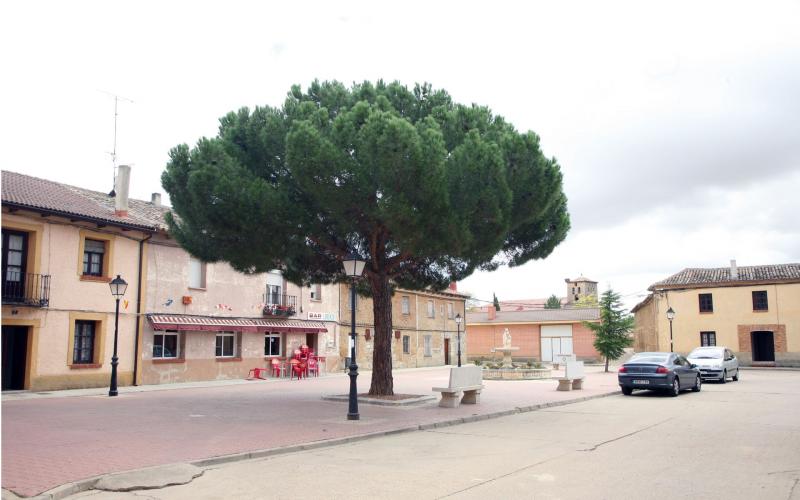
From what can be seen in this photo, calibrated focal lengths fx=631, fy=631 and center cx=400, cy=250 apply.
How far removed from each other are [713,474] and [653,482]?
1.05 m

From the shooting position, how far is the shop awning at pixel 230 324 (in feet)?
79.0

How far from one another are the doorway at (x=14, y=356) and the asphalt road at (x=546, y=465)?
14.9 m

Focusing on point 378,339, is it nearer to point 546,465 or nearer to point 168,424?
point 168,424

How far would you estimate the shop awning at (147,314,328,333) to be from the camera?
2408cm

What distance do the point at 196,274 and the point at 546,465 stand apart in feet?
68.3

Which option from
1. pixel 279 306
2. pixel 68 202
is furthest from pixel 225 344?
pixel 68 202

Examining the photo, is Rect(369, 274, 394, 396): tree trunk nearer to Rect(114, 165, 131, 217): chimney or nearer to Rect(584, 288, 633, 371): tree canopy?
Rect(114, 165, 131, 217): chimney

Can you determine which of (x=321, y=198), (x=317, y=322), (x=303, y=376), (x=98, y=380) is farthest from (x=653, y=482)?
(x=317, y=322)

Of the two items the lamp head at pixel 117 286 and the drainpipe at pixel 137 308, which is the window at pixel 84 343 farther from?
the lamp head at pixel 117 286

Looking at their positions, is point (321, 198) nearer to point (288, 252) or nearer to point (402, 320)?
point (288, 252)

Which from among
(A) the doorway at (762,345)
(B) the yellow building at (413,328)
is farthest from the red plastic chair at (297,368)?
(A) the doorway at (762,345)

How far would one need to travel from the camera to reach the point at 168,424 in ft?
41.4

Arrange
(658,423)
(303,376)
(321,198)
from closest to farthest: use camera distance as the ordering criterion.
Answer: (658,423) → (321,198) → (303,376)

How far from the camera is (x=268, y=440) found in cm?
1055
